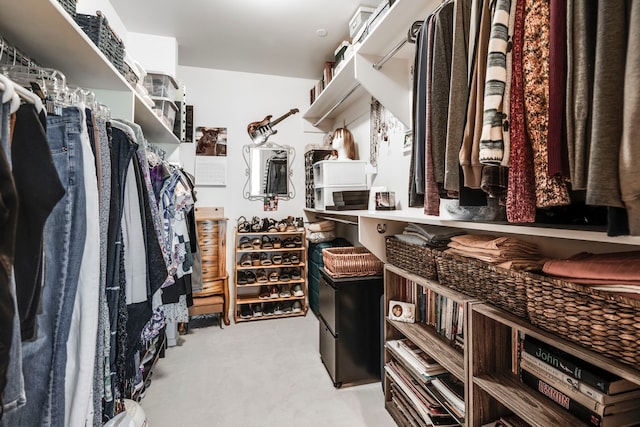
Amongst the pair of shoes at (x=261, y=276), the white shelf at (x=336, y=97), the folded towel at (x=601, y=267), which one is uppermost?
the white shelf at (x=336, y=97)

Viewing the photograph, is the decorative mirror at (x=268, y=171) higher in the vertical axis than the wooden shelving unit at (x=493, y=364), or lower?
higher

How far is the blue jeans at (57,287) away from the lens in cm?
65

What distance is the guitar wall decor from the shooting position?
337cm

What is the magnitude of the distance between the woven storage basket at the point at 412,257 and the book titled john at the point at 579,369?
17.4 inches

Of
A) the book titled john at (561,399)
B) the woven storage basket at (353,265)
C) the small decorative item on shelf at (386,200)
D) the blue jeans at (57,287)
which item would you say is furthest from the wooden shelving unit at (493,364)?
the blue jeans at (57,287)

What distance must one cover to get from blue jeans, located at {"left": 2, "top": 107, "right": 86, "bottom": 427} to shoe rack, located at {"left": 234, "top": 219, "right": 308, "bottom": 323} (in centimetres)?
233

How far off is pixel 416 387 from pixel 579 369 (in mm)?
808

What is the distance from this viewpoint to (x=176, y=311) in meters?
1.96

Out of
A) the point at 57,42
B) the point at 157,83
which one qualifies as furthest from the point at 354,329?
the point at 157,83

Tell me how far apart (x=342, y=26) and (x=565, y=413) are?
2720 mm

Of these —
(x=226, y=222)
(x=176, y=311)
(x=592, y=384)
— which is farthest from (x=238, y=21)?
(x=592, y=384)

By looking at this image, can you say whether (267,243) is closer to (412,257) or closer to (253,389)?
(253,389)

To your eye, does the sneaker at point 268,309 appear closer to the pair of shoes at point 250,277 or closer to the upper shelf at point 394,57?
the pair of shoes at point 250,277

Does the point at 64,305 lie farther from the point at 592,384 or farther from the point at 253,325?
the point at 253,325
